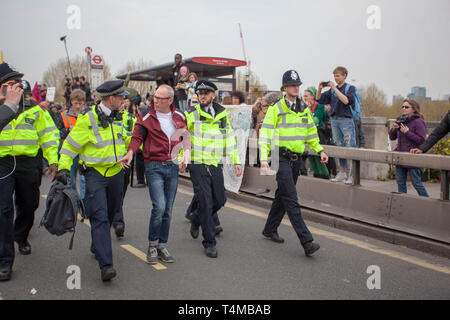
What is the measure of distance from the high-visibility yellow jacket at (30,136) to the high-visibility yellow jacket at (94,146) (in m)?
0.54

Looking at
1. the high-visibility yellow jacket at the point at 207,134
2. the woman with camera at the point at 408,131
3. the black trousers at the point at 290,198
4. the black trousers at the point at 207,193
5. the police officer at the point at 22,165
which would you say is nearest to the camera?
the police officer at the point at 22,165

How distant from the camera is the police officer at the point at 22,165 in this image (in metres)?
4.83

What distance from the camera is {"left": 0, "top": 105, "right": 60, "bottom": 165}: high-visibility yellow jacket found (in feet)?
16.6

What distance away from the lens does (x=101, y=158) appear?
4934 millimetres

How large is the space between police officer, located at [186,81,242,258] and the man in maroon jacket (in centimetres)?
34

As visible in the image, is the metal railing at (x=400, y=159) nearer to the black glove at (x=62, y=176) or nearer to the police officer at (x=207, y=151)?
the police officer at (x=207, y=151)

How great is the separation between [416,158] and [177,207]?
4106mm

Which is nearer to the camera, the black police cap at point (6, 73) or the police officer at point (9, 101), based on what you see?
the police officer at point (9, 101)

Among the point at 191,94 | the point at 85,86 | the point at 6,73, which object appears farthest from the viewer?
the point at 85,86

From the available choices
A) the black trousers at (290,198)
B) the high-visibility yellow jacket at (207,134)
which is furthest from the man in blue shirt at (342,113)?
the high-visibility yellow jacket at (207,134)

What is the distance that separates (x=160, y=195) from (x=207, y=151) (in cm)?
87

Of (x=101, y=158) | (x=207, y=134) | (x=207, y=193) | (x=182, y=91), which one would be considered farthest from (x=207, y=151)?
(x=182, y=91)

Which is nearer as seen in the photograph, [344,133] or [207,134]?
[207,134]

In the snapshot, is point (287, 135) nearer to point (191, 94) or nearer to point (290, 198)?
point (290, 198)
